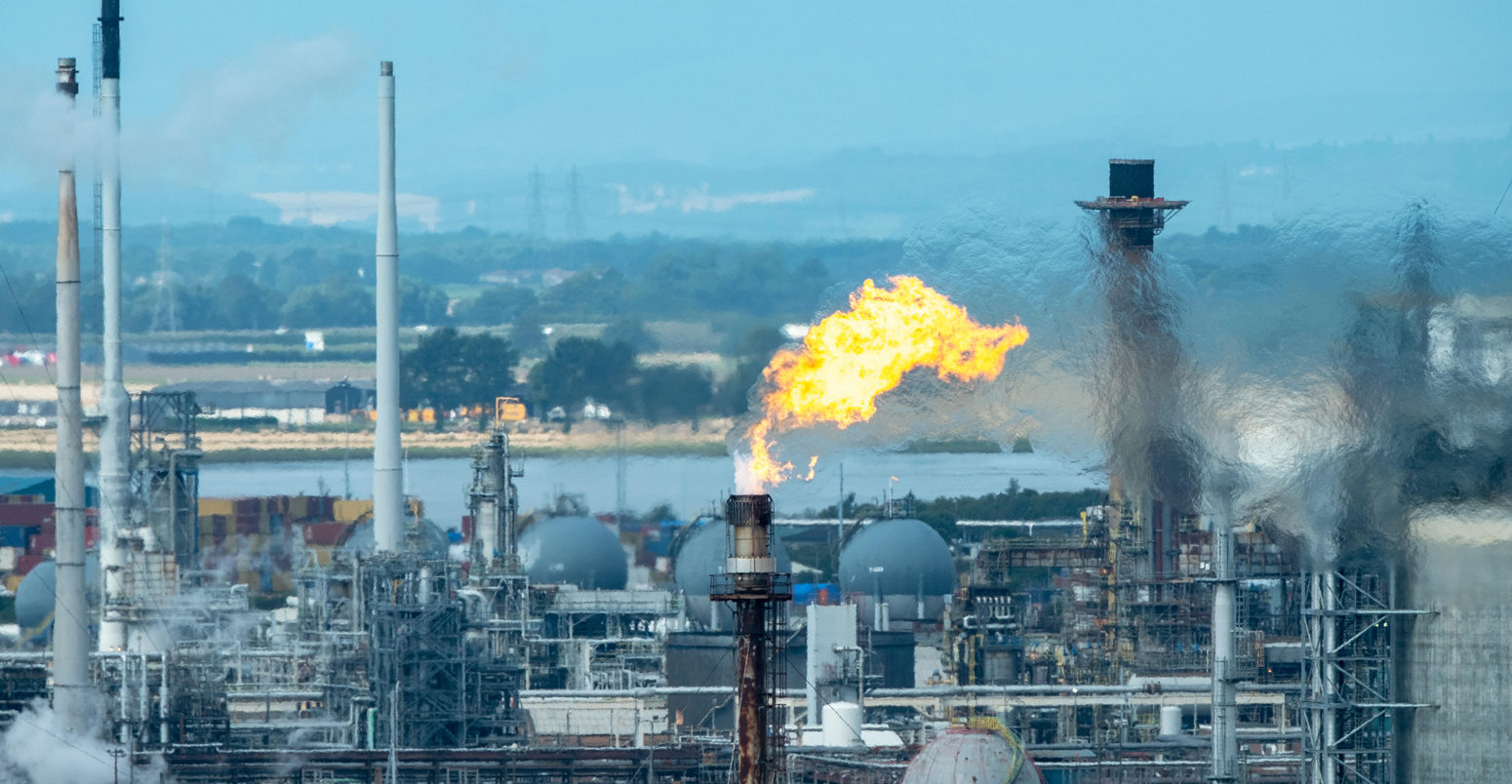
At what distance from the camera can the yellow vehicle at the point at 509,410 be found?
83688 millimetres

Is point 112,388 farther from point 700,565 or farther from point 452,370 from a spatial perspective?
point 700,565

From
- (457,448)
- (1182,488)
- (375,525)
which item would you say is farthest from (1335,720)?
(457,448)

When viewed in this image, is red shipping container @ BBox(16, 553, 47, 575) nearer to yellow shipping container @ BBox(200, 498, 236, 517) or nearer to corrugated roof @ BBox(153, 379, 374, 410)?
yellow shipping container @ BBox(200, 498, 236, 517)

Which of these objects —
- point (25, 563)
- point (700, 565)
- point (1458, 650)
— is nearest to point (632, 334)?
point (700, 565)

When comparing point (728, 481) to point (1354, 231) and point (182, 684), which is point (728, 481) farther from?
point (1354, 231)

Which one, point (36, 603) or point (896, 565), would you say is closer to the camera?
point (896, 565)

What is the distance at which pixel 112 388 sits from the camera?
3046 inches

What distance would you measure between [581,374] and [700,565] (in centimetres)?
1080

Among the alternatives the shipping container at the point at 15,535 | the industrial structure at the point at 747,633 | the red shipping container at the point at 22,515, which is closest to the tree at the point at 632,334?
the industrial structure at the point at 747,633

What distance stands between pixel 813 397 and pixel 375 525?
3809 centimetres

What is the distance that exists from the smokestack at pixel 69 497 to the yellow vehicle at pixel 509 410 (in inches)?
793

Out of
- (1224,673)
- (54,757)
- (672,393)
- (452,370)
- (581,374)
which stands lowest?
(54,757)

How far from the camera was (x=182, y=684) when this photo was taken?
6644 cm

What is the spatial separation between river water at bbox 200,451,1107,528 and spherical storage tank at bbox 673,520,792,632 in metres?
1.27
